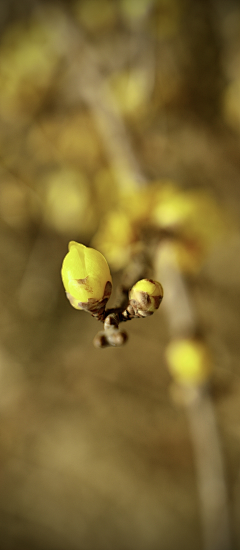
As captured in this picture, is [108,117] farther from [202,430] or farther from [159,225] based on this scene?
[202,430]

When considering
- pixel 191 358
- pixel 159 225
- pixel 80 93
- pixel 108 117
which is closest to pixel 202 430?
pixel 191 358

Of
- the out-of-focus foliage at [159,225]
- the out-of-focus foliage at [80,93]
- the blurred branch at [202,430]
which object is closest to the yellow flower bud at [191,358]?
the blurred branch at [202,430]

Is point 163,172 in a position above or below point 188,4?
below

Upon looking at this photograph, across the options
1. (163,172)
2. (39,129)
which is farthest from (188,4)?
(39,129)

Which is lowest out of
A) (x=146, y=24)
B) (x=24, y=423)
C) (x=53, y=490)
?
(x=53, y=490)

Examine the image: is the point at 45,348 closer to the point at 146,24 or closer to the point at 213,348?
the point at 213,348
